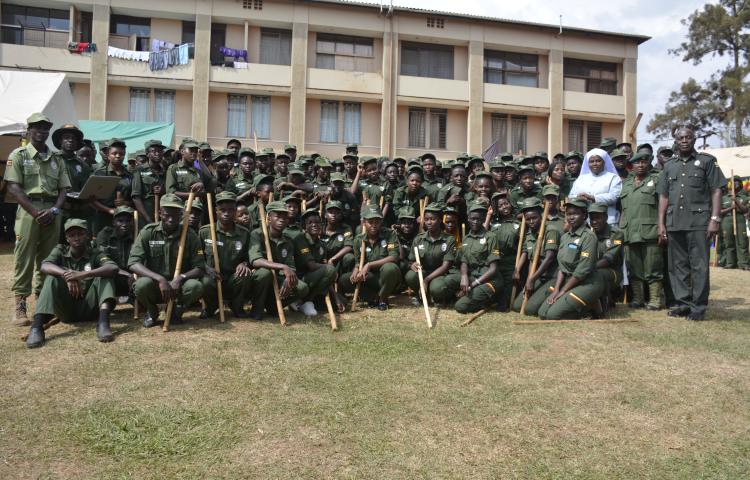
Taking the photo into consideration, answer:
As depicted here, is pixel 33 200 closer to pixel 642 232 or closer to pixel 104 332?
pixel 104 332

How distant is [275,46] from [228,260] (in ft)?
53.3

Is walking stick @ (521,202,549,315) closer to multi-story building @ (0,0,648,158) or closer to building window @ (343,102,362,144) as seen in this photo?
multi-story building @ (0,0,648,158)

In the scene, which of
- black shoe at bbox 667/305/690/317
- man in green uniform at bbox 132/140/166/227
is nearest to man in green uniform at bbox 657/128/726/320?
black shoe at bbox 667/305/690/317

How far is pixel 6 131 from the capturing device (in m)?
11.1

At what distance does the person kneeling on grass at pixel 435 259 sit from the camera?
295 inches

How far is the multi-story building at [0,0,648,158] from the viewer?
19484 millimetres

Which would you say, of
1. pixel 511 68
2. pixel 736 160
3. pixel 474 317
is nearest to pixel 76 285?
pixel 474 317

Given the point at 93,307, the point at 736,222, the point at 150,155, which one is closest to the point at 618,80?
the point at 736,222

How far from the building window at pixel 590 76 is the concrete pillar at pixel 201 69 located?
15.0m

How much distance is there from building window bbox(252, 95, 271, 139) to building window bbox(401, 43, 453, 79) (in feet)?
18.7

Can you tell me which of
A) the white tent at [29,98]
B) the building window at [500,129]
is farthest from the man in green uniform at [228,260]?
the building window at [500,129]

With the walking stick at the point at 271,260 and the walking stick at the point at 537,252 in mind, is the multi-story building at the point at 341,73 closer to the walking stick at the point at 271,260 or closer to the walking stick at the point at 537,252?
the walking stick at the point at 271,260

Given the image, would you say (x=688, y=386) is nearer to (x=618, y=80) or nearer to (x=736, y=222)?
(x=736, y=222)

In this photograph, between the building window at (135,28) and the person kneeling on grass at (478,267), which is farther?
the building window at (135,28)
